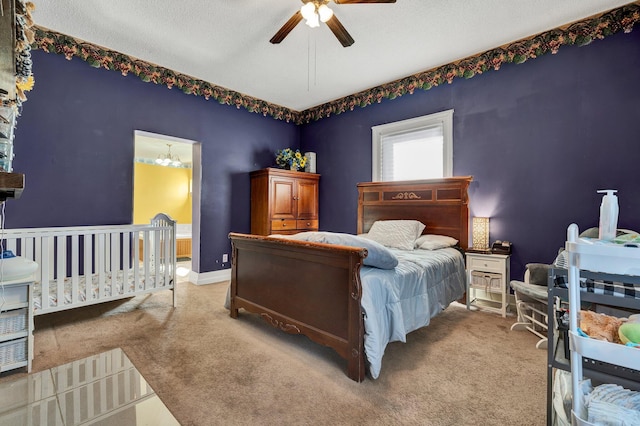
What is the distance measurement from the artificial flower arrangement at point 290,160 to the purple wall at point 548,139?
205 centimetres

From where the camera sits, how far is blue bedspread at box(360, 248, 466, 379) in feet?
6.24

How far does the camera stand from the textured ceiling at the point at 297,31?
2.67m

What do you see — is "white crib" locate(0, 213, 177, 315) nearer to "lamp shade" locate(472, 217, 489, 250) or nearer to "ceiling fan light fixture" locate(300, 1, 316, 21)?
"ceiling fan light fixture" locate(300, 1, 316, 21)

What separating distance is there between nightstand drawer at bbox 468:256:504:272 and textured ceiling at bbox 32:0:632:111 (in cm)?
234

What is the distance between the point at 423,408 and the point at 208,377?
1324mm

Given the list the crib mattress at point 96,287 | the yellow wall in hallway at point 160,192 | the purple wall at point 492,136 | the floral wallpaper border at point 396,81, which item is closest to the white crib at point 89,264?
the crib mattress at point 96,287

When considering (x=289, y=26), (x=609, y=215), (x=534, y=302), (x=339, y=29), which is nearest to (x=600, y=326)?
(x=609, y=215)

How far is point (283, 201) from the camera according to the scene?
479 cm

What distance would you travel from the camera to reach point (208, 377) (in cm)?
194

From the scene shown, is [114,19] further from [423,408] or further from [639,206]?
[639,206]

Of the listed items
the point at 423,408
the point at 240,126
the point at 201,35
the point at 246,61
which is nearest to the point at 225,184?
the point at 240,126

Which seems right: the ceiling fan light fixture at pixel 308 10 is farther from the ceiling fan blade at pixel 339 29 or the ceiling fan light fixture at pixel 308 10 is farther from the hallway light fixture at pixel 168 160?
the hallway light fixture at pixel 168 160

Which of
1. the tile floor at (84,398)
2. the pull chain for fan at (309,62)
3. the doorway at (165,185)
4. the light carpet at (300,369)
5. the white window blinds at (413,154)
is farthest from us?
the doorway at (165,185)

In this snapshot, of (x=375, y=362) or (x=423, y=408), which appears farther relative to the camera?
(x=375, y=362)
